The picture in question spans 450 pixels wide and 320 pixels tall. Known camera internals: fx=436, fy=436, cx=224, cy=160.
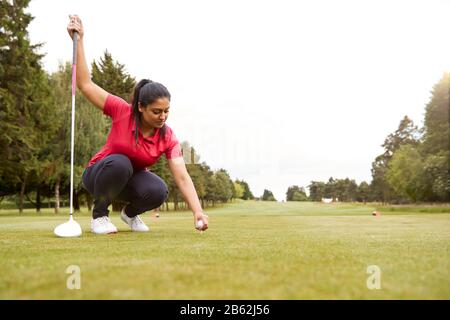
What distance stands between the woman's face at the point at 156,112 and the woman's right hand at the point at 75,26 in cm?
114

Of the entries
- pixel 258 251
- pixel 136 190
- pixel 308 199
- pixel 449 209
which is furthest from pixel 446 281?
pixel 308 199

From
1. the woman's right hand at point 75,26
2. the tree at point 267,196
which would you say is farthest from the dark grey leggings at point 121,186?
the tree at point 267,196

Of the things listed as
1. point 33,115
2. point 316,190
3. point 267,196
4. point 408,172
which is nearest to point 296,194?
point 267,196

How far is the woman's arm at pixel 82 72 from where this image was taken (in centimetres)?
482

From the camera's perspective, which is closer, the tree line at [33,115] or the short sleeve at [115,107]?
the short sleeve at [115,107]

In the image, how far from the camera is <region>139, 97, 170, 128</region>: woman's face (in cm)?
450

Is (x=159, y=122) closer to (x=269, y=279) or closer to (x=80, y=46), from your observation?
(x=80, y=46)

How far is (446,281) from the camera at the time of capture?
6.71 feet

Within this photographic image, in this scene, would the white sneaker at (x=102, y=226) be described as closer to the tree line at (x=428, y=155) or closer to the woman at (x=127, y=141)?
the woman at (x=127, y=141)

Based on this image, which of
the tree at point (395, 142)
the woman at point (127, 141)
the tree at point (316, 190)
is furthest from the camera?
the tree at point (316, 190)

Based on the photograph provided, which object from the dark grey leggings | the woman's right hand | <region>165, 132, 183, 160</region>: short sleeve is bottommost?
the dark grey leggings

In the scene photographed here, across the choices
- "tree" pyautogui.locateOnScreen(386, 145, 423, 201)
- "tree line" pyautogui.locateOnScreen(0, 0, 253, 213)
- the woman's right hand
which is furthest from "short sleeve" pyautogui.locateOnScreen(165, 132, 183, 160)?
"tree" pyautogui.locateOnScreen(386, 145, 423, 201)

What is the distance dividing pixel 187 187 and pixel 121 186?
33.6 inches

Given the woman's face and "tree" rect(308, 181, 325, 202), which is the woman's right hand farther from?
"tree" rect(308, 181, 325, 202)
